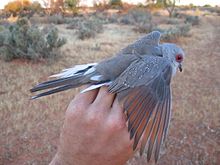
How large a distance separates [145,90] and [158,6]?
30.4 m

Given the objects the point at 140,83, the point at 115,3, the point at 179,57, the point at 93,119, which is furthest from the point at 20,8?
the point at 93,119

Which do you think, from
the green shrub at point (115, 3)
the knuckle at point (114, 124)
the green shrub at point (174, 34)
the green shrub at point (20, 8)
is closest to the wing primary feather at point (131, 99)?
the knuckle at point (114, 124)

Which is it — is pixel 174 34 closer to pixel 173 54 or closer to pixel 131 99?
pixel 173 54

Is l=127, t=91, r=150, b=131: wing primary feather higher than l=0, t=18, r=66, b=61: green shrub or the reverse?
higher

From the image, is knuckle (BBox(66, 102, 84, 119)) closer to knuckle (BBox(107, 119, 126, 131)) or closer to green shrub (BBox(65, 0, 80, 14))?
knuckle (BBox(107, 119, 126, 131))

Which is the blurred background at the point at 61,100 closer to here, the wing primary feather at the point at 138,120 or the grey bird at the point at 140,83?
the grey bird at the point at 140,83

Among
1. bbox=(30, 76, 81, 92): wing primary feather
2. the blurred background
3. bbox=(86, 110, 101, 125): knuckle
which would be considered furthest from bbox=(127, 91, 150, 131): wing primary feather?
the blurred background

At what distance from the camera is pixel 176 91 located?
686 cm

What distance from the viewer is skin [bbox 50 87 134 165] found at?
1693 mm

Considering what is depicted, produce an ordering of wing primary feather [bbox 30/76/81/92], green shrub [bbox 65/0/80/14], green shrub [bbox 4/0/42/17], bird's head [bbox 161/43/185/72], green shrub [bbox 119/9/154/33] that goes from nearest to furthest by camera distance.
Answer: wing primary feather [bbox 30/76/81/92], bird's head [bbox 161/43/185/72], green shrub [bbox 119/9/154/33], green shrub [bbox 4/0/42/17], green shrub [bbox 65/0/80/14]

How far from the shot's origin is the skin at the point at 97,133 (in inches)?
66.7

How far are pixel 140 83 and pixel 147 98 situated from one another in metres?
0.20

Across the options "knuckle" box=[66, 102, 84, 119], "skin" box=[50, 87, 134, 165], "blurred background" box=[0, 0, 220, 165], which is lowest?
"blurred background" box=[0, 0, 220, 165]

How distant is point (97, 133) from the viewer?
170 cm
